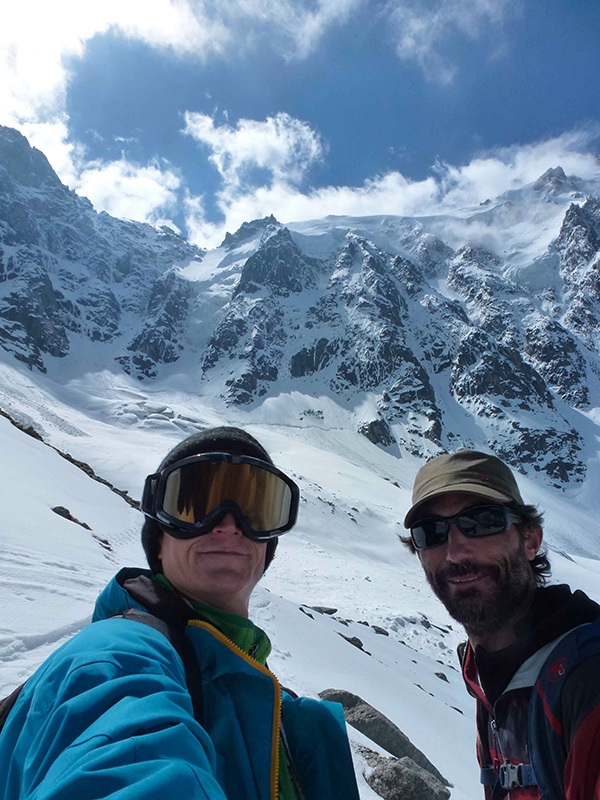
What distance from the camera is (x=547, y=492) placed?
102 m

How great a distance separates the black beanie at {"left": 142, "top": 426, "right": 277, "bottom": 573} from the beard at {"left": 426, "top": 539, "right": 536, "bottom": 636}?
5.08ft

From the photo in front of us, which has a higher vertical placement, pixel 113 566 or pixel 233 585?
pixel 233 585

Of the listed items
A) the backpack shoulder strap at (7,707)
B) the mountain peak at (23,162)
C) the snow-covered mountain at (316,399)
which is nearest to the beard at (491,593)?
the backpack shoulder strap at (7,707)

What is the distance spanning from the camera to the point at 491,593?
9.39 ft

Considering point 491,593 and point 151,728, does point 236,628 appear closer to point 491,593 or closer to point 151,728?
point 151,728

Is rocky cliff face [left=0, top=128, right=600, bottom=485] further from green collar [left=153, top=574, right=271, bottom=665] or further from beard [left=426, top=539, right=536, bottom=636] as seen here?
green collar [left=153, top=574, right=271, bottom=665]

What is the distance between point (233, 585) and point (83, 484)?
18649 millimetres

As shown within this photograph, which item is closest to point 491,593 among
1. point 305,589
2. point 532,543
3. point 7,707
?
point 532,543

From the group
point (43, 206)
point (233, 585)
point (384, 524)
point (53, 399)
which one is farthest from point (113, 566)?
point (43, 206)

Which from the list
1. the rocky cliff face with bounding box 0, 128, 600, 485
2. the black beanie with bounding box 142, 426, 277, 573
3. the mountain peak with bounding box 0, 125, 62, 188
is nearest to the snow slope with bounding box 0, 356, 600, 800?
the black beanie with bounding box 142, 426, 277, 573

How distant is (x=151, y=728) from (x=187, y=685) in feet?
1.37

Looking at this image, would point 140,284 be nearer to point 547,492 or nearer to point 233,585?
point 547,492

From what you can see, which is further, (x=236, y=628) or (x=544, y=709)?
(x=544, y=709)

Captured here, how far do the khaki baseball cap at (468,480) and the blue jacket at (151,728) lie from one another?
1.57 meters
